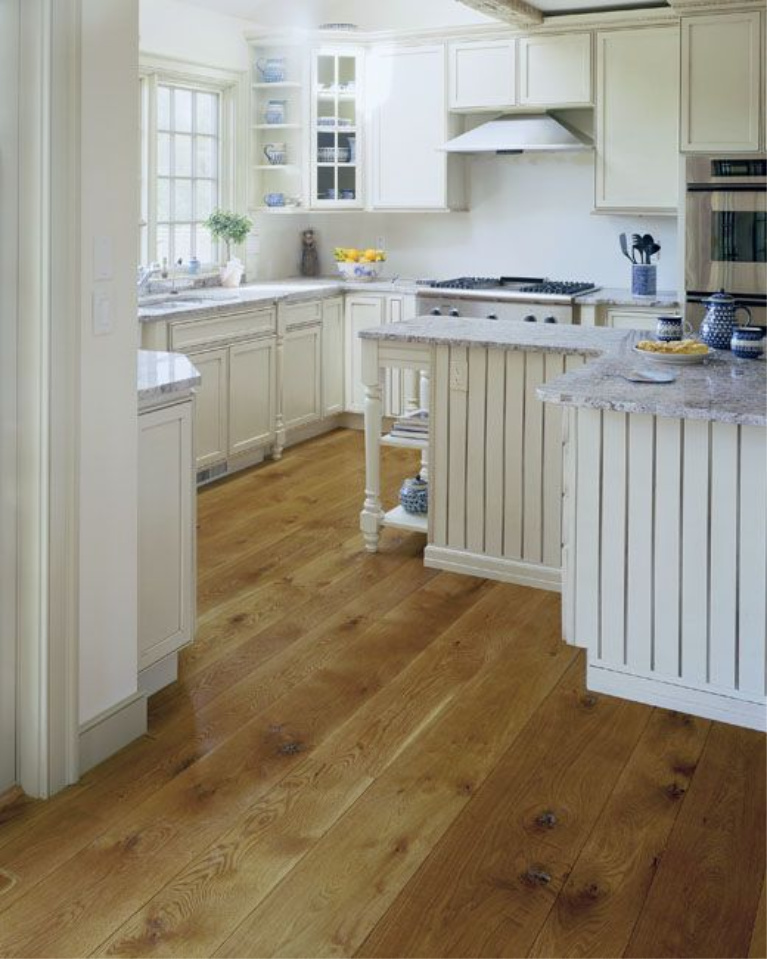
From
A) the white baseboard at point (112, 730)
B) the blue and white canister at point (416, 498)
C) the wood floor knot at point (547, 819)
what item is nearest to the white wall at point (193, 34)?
the blue and white canister at point (416, 498)

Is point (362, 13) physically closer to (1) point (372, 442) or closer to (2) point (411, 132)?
(2) point (411, 132)

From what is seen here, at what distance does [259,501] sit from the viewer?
5266 mm

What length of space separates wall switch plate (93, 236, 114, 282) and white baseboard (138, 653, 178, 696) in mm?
1095

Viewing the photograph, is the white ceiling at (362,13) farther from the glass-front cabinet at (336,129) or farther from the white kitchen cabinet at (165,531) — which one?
the white kitchen cabinet at (165,531)

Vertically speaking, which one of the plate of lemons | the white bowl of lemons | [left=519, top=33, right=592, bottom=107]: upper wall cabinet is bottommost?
the plate of lemons

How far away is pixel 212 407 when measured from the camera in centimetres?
549

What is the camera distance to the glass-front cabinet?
6.52 metres

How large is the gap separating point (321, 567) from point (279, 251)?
3367 millimetres

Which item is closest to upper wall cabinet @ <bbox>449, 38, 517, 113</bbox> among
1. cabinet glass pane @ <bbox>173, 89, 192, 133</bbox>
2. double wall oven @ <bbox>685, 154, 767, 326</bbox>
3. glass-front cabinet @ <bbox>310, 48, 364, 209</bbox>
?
glass-front cabinet @ <bbox>310, 48, 364, 209</bbox>

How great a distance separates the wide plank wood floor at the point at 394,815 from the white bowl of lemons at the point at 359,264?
355 cm

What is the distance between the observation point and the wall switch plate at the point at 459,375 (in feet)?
13.3

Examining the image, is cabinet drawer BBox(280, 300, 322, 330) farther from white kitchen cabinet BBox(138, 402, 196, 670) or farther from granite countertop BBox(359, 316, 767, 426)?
white kitchen cabinet BBox(138, 402, 196, 670)

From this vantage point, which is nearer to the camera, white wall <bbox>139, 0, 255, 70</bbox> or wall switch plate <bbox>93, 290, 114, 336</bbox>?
wall switch plate <bbox>93, 290, 114, 336</bbox>

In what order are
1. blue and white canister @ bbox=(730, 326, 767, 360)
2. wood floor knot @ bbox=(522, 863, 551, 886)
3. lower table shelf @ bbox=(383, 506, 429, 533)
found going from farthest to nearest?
lower table shelf @ bbox=(383, 506, 429, 533), blue and white canister @ bbox=(730, 326, 767, 360), wood floor knot @ bbox=(522, 863, 551, 886)
